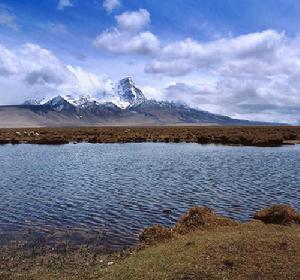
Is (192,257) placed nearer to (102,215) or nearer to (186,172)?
(102,215)

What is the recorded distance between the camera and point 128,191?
32875 millimetres

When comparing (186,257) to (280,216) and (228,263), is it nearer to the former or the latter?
(228,263)

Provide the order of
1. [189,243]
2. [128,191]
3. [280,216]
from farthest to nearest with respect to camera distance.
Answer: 1. [128,191]
2. [280,216]
3. [189,243]

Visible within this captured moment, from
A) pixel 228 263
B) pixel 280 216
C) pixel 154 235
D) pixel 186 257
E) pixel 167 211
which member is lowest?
pixel 167 211

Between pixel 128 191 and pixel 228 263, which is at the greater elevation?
pixel 228 263

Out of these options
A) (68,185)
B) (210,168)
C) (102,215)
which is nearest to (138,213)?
(102,215)

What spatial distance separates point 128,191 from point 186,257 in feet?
58.4

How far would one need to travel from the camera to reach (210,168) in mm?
47000

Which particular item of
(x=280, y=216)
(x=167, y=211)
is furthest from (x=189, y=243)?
(x=167, y=211)

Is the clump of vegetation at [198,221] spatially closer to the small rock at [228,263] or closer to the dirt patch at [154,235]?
the dirt patch at [154,235]

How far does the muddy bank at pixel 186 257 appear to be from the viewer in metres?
14.1

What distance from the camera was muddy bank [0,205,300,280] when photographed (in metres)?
14.1

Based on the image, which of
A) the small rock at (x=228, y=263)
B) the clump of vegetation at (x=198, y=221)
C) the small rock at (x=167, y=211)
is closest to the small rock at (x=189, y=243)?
the small rock at (x=228, y=263)

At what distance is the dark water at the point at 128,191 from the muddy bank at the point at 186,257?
2705 millimetres
